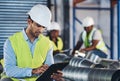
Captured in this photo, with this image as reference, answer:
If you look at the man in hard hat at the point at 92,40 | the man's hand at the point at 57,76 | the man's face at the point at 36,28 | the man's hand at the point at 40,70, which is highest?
the man's face at the point at 36,28

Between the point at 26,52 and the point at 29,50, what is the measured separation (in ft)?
0.12

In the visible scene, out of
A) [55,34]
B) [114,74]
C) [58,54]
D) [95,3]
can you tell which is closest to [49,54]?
[114,74]

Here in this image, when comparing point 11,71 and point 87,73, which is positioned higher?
point 11,71

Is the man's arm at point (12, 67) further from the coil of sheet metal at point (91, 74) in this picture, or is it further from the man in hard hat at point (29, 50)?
the coil of sheet metal at point (91, 74)

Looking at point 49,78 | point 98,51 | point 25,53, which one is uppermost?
point 25,53

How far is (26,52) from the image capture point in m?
3.71

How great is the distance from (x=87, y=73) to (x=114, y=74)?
Result: 1.57 feet

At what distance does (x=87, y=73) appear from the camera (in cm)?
500

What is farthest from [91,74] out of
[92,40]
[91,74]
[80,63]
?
[92,40]

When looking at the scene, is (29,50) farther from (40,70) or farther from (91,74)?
(91,74)

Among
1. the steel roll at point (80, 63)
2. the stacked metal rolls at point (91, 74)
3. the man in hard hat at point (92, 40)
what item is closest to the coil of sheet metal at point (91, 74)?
the stacked metal rolls at point (91, 74)

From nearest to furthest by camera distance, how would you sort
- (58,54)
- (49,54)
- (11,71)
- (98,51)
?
(11,71)
(49,54)
(58,54)
(98,51)

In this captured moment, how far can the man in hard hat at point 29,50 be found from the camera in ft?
11.8

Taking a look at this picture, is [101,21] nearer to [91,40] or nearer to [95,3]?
[95,3]
